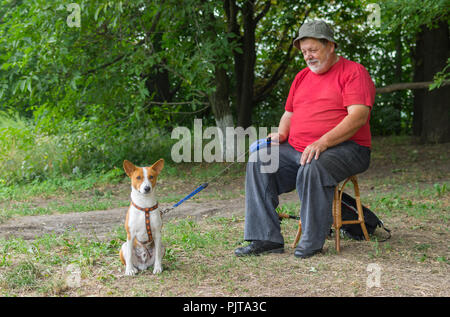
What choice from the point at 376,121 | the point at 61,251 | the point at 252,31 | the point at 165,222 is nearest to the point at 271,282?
the point at 61,251

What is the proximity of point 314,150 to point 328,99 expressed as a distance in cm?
46

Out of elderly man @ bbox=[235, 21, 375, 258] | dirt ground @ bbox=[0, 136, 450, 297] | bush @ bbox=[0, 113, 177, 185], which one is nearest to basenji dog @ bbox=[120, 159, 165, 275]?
→ dirt ground @ bbox=[0, 136, 450, 297]

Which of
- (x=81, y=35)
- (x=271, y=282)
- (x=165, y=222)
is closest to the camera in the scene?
(x=271, y=282)

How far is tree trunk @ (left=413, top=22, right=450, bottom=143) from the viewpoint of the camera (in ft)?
35.8

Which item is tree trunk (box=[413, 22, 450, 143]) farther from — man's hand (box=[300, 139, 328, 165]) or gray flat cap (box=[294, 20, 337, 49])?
man's hand (box=[300, 139, 328, 165])

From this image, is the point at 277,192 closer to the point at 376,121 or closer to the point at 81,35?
the point at 81,35

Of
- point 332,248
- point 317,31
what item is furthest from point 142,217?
point 317,31

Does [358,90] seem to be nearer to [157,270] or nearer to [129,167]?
[129,167]

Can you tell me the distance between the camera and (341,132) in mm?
3824

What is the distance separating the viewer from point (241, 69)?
10.9 metres

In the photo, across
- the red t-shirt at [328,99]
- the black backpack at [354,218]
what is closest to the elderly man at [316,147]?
the red t-shirt at [328,99]

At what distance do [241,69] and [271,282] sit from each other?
26.4 ft
